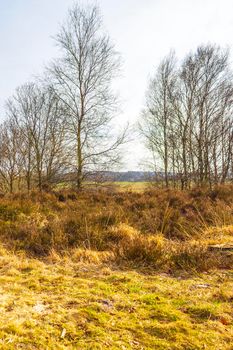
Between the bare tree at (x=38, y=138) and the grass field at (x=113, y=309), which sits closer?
the grass field at (x=113, y=309)

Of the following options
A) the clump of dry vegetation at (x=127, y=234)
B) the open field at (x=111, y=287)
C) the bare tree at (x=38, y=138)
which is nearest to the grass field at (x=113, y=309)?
the open field at (x=111, y=287)

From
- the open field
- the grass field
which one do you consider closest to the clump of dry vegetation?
the open field

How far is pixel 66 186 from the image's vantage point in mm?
15617

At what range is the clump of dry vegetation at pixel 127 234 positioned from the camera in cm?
461

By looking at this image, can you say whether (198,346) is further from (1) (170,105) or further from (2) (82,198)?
(1) (170,105)

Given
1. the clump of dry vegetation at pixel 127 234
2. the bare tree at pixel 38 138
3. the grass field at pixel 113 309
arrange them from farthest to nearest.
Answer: the bare tree at pixel 38 138 < the clump of dry vegetation at pixel 127 234 < the grass field at pixel 113 309

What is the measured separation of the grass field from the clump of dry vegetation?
1.75 ft

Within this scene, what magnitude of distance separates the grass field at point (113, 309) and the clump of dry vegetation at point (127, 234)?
0.53m

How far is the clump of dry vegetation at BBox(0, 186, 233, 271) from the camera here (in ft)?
15.1

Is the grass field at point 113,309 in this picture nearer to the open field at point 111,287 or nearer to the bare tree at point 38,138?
the open field at point 111,287

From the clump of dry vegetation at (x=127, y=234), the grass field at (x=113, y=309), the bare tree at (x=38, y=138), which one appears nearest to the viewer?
the grass field at (x=113, y=309)

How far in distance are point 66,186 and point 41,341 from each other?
13.7 m

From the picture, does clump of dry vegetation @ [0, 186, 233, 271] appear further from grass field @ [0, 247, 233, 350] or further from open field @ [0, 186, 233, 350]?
grass field @ [0, 247, 233, 350]

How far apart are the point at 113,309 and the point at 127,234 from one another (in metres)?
3.10
